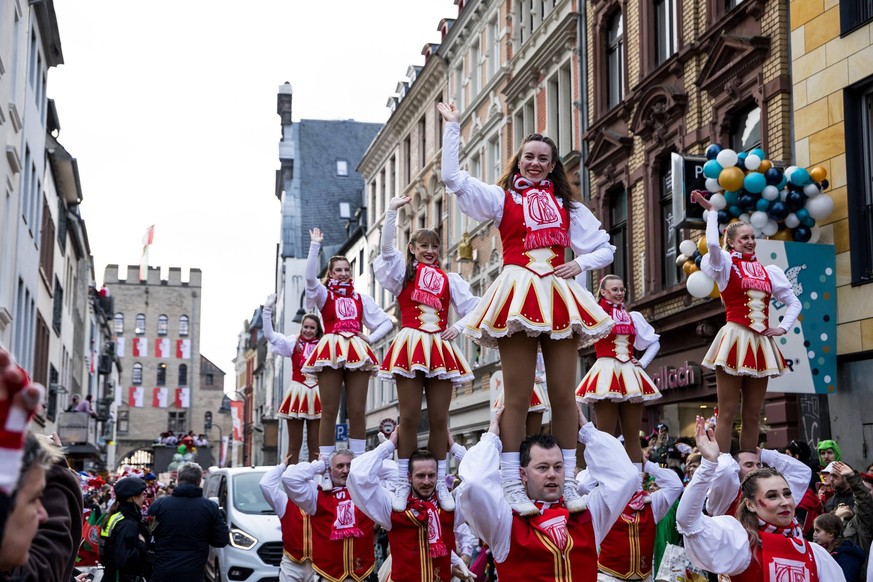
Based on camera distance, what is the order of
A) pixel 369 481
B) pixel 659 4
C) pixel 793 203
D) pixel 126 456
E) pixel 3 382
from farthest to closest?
pixel 126 456
pixel 659 4
pixel 793 203
pixel 369 481
pixel 3 382

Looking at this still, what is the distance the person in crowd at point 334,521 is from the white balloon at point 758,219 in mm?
6694

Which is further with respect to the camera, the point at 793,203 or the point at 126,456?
the point at 126,456

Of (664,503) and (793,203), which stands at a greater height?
(793,203)

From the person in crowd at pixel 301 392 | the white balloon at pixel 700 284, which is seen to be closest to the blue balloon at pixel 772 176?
the white balloon at pixel 700 284

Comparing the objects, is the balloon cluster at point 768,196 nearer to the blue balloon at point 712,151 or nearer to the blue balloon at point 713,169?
the blue balloon at point 713,169

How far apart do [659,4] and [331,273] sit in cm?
1297

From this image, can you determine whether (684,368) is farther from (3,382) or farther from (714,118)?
(3,382)

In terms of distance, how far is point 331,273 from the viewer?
1248cm

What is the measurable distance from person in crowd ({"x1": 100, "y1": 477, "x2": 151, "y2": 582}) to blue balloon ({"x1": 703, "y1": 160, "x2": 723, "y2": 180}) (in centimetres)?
859

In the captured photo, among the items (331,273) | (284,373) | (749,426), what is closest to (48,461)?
(749,426)

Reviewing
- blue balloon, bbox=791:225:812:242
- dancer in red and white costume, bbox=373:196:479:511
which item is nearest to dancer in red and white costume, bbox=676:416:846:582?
dancer in red and white costume, bbox=373:196:479:511

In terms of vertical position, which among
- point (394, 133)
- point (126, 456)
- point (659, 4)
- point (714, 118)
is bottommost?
point (126, 456)

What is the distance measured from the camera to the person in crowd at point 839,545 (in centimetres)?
855

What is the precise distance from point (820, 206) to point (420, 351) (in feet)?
25.0
